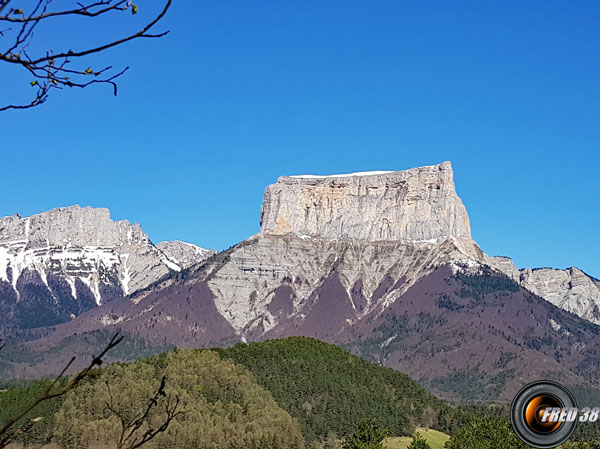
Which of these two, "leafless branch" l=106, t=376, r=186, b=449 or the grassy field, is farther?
the grassy field

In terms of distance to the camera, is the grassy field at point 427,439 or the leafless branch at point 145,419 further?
the grassy field at point 427,439

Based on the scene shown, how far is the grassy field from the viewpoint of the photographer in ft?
568

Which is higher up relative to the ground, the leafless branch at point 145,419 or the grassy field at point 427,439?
the leafless branch at point 145,419

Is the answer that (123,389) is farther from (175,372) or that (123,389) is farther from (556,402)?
(556,402)

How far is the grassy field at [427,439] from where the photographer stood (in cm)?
17300

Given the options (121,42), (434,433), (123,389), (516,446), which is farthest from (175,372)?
(121,42)

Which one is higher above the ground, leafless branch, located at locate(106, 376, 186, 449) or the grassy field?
leafless branch, located at locate(106, 376, 186, 449)

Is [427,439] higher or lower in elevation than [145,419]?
lower

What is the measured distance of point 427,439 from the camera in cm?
18488

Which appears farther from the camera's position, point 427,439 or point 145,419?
point 427,439

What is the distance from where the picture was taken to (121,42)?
9.86 m

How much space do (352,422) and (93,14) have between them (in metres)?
190

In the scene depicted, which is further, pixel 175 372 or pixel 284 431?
pixel 175 372

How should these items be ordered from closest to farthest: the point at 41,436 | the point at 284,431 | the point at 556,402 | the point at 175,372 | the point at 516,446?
the point at 556,402
the point at 516,446
the point at 41,436
the point at 284,431
the point at 175,372
